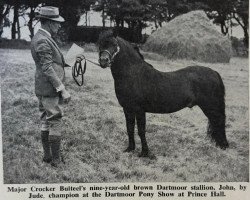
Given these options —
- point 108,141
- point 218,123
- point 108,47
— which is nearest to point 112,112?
point 108,141

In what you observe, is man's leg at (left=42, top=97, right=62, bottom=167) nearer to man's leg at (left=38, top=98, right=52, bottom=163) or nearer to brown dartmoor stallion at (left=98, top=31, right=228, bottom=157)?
man's leg at (left=38, top=98, right=52, bottom=163)

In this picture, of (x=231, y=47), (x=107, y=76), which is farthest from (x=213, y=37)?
(x=107, y=76)

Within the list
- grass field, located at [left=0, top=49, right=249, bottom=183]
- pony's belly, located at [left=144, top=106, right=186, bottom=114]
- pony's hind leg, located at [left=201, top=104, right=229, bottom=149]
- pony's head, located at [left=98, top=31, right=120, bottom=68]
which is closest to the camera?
pony's head, located at [left=98, top=31, right=120, bottom=68]

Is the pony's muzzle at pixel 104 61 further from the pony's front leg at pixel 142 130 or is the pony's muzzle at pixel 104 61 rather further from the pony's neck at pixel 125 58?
the pony's front leg at pixel 142 130

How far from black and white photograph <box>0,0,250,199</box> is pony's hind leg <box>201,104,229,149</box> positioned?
0.03 ft

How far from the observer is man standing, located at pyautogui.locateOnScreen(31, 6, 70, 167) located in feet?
13.1

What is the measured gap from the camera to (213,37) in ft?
25.5

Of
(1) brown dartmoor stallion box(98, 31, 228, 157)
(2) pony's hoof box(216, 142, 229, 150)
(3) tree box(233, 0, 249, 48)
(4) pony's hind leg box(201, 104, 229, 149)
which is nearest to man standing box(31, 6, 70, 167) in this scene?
(1) brown dartmoor stallion box(98, 31, 228, 157)

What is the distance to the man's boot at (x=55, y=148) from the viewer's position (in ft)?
13.8

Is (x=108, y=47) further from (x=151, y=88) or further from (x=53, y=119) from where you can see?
(x=53, y=119)

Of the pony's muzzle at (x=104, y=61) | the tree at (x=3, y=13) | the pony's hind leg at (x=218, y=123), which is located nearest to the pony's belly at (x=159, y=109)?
the pony's hind leg at (x=218, y=123)

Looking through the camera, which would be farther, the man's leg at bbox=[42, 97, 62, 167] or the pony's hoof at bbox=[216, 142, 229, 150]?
the pony's hoof at bbox=[216, 142, 229, 150]

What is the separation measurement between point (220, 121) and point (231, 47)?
8.65 feet

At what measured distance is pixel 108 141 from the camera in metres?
4.70
